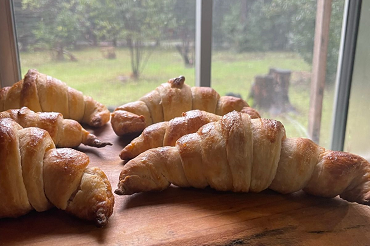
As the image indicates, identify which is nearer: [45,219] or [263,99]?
[45,219]

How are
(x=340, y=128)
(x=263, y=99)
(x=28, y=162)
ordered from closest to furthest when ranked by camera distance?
(x=28, y=162)
(x=340, y=128)
(x=263, y=99)

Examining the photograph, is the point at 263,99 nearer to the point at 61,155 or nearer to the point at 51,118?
the point at 51,118

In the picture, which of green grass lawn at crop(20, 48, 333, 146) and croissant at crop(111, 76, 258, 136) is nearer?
croissant at crop(111, 76, 258, 136)

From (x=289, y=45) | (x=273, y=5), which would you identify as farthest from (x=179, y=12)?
(x=289, y=45)

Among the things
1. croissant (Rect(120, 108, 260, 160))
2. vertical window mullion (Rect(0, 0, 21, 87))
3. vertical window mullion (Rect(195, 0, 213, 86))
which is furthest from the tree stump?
vertical window mullion (Rect(0, 0, 21, 87))

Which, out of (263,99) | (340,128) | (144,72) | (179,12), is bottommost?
(340,128)

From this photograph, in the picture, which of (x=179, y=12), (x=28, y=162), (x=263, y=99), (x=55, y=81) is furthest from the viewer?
(x=263, y=99)

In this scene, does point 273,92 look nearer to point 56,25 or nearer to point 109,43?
point 109,43

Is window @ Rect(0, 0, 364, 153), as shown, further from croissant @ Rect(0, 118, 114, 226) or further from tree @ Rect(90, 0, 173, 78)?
croissant @ Rect(0, 118, 114, 226)

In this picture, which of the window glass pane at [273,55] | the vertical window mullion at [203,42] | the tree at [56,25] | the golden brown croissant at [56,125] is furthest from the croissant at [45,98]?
the window glass pane at [273,55]
